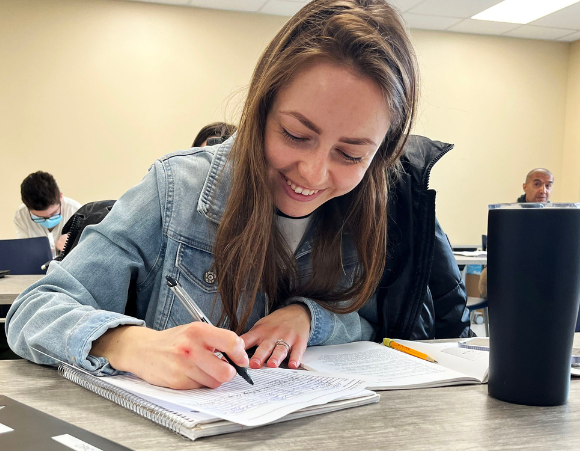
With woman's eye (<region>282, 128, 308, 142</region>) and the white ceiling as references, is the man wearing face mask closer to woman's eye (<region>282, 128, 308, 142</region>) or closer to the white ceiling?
the white ceiling

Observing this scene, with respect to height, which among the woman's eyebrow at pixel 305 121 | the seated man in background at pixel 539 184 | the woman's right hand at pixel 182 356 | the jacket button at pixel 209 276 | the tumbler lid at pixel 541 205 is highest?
the seated man in background at pixel 539 184

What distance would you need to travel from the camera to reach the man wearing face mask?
13.7 feet

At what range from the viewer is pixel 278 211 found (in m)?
1.11

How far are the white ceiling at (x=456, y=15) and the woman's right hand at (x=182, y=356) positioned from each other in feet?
16.0

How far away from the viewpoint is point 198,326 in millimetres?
662

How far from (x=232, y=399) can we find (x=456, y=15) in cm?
600

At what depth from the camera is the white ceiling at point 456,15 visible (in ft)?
18.1

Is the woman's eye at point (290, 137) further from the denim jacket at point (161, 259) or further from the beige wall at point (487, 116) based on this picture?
the beige wall at point (487, 116)

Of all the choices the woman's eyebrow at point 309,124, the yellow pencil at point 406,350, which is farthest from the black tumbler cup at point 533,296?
the woman's eyebrow at point 309,124

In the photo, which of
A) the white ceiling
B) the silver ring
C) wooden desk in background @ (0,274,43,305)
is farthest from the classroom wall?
the silver ring

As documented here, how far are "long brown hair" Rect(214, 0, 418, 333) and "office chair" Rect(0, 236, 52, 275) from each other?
8.11 feet

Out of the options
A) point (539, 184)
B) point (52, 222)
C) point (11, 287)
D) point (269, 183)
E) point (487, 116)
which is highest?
point (487, 116)


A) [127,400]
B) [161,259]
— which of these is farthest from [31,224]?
[127,400]

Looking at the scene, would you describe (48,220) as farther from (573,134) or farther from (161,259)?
(573,134)
